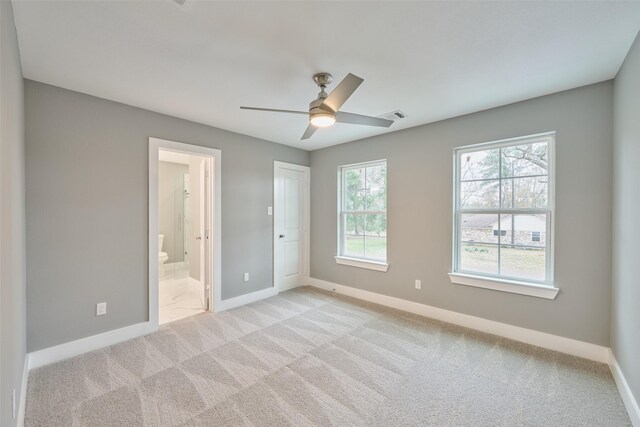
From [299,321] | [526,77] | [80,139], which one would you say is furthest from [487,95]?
[80,139]

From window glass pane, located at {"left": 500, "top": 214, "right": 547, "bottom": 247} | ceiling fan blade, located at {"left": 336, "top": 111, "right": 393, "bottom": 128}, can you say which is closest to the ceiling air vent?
ceiling fan blade, located at {"left": 336, "top": 111, "right": 393, "bottom": 128}

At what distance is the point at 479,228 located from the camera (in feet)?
10.4

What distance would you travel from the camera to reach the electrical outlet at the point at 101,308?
8.81 ft

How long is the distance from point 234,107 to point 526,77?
270 centimetres

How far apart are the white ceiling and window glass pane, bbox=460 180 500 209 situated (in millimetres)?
864

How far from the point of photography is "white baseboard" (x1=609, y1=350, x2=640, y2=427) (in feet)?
5.64

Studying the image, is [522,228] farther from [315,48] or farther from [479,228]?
[315,48]

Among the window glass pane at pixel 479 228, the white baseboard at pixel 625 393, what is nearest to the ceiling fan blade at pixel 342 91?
the window glass pane at pixel 479 228

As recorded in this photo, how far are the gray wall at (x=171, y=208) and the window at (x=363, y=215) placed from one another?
364 centimetres

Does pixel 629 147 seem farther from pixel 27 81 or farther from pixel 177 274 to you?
pixel 177 274

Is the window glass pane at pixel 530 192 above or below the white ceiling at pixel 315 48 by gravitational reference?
below

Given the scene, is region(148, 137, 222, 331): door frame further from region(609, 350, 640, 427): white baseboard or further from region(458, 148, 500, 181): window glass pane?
region(609, 350, 640, 427): white baseboard

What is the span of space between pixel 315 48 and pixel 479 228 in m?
2.60

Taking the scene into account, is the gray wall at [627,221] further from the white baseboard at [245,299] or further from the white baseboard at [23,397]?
the white baseboard at [23,397]
